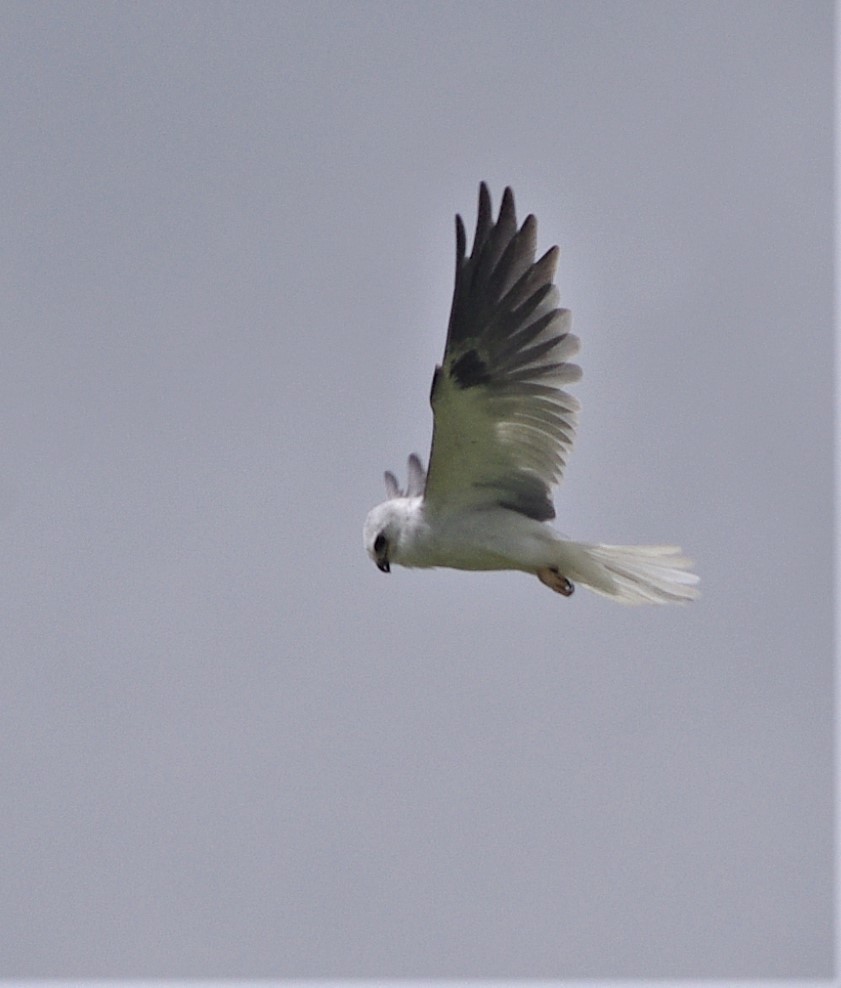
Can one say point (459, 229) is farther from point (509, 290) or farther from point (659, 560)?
point (659, 560)

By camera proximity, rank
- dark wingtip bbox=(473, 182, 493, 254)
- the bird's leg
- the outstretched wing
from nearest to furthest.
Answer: dark wingtip bbox=(473, 182, 493, 254) → the outstretched wing → the bird's leg

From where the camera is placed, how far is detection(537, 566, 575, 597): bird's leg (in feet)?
44.6

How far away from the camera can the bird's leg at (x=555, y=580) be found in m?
13.6

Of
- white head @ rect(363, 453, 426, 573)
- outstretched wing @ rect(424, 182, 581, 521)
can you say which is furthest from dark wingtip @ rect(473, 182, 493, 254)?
white head @ rect(363, 453, 426, 573)

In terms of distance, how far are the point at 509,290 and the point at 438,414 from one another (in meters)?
0.80

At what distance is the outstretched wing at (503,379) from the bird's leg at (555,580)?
30 centimetres

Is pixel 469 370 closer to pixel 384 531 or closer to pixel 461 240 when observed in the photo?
pixel 461 240

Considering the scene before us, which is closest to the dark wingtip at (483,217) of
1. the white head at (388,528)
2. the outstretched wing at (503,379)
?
the outstretched wing at (503,379)

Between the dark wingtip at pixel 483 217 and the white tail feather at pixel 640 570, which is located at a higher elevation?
the dark wingtip at pixel 483 217

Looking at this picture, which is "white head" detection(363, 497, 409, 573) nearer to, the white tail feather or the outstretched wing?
the outstretched wing

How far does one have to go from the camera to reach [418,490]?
585 inches

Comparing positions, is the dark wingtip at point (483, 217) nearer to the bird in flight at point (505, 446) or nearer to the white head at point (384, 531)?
the bird in flight at point (505, 446)

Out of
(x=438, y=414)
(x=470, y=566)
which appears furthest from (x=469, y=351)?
(x=470, y=566)

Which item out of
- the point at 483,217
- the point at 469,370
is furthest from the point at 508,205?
the point at 469,370
